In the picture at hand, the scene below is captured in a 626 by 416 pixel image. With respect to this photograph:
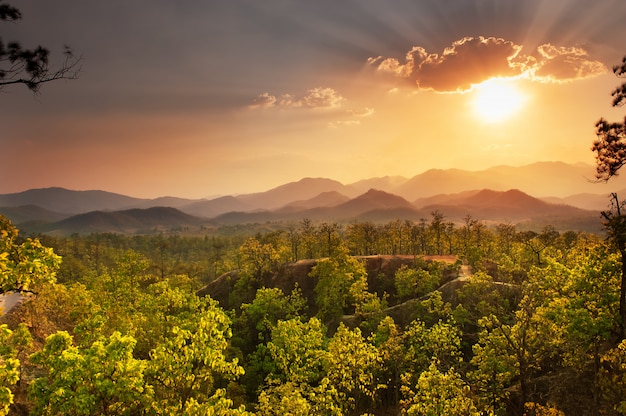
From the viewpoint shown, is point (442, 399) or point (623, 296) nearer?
point (442, 399)

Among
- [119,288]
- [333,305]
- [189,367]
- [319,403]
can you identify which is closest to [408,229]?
[333,305]

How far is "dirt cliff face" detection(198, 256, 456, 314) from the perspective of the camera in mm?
83500

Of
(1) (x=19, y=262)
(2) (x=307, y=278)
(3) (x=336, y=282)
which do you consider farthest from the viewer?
(2) (x=307, y=278)

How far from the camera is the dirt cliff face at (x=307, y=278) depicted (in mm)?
83500

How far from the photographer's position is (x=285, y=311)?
63.4 m

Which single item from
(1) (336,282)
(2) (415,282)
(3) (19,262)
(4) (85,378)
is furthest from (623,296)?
(1) (336,282)

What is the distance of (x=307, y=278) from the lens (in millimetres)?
90812

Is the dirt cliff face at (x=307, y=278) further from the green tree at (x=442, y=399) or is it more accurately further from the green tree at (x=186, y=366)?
the green tree at (x=186, y=366)

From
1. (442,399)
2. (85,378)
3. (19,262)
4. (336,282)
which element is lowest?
(336,282)

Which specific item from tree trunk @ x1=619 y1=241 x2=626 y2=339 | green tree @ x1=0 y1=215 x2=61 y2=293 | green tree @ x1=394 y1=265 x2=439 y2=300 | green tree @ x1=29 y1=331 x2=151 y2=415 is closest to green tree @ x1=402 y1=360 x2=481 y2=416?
tree trunk @ x1=619 y1=241 x2=626 y2=339

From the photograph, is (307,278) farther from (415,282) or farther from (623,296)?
(623,296)

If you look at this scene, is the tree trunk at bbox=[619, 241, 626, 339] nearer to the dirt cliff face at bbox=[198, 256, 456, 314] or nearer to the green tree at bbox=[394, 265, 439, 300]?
the green tree at bbox=[394, 265, 439, 300]

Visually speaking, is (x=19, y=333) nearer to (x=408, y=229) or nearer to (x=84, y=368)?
(x=84, y=368)

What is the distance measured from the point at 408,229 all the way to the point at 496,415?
93616 mm
